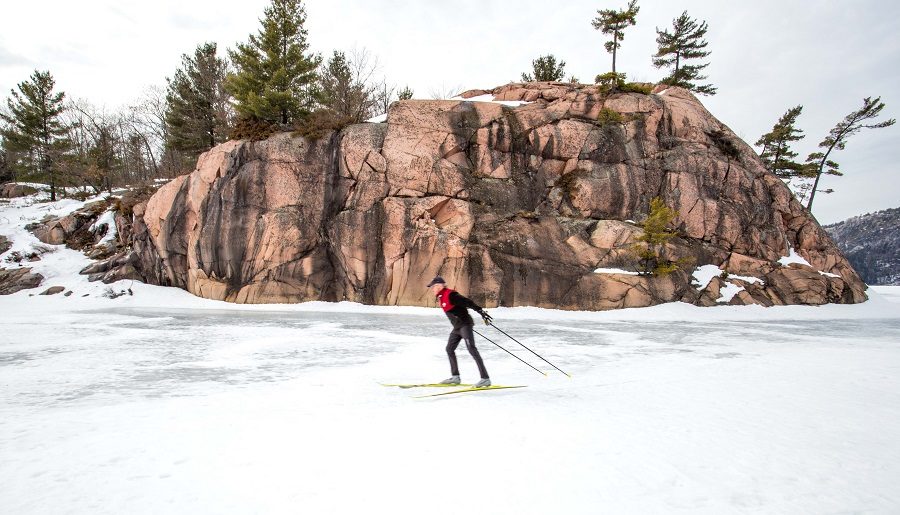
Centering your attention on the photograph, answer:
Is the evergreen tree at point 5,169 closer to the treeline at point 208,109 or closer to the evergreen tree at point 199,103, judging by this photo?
the treeline at point 208,109

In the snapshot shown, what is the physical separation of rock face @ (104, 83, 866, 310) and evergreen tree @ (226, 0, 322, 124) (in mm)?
3243

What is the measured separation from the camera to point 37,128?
3491 centimetres

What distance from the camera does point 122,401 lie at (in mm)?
6121

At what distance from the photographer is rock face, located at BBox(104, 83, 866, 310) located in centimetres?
2238

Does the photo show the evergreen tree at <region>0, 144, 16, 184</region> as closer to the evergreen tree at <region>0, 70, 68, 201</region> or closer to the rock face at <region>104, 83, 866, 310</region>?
the evergreen tree at <region>0, 70, 68, 201</region>

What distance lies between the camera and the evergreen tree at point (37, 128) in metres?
34.1

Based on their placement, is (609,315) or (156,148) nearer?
(609,315)

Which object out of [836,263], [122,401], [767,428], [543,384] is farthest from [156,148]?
[836,263]

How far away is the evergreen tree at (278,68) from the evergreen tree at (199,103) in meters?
5.43

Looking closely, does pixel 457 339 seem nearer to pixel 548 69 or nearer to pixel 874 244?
pixel 548 69

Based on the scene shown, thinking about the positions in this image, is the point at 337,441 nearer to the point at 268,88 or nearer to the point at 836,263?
the point at 268,88

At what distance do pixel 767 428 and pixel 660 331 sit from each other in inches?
407

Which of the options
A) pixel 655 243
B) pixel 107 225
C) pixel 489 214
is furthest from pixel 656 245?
pixel 107 225

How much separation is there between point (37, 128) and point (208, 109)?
16912 millimetres
